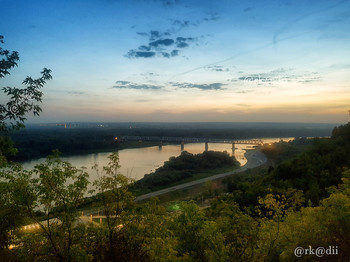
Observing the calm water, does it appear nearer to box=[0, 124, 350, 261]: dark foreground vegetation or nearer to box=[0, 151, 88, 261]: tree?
box=[0, 124, 350, 261]: dark foreground vegetation

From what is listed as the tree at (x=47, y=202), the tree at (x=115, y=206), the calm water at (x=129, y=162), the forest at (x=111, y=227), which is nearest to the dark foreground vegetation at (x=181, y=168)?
the calm water at (x=129, y=162)

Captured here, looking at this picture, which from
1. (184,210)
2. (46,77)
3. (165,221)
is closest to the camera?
(46,77)

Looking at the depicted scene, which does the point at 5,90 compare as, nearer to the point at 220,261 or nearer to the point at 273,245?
the point at 220,261

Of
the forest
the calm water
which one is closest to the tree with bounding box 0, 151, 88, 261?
the forest

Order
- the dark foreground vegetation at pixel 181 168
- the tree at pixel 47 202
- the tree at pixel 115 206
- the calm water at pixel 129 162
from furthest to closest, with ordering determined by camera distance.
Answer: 1. the calm water at pixel 129 162
2. the dark foreground vegetation at pixel 181 168
3. the tree at pixel 115 206
4. the tree at pixel 47 202

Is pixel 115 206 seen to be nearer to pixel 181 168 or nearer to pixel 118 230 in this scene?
pixel 118 230

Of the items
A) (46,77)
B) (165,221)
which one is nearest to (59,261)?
(165,221)

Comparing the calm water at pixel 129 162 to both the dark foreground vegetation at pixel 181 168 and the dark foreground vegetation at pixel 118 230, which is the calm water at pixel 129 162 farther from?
the dark foreground vegetation at pixel 118 230

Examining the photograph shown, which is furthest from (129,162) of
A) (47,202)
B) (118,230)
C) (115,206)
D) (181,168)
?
(47,202)
